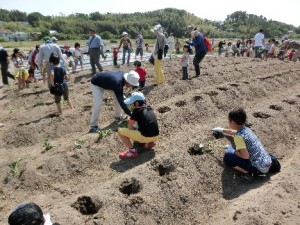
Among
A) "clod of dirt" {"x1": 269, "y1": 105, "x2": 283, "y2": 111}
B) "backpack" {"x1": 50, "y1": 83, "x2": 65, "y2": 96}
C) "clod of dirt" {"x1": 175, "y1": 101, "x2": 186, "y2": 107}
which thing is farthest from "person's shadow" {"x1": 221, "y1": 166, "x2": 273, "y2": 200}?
"backpack" {"x1": 50, "y1": 83, "x2": 65, "y2": 96}

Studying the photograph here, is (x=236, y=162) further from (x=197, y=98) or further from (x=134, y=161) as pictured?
(x=197, y=98)

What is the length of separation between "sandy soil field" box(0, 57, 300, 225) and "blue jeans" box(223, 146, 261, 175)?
220mm

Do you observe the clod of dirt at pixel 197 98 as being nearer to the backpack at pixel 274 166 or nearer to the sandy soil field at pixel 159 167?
the sandy soil field at pixel 159 167

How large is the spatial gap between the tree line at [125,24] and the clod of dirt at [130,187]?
3458cm

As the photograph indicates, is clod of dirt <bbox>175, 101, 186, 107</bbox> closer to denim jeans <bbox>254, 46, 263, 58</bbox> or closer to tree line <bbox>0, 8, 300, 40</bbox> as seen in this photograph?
denim jeans <bbox>254, 46, 263, 58</bbox>

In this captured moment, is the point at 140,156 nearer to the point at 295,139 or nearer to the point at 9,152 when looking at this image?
the point at 9,152

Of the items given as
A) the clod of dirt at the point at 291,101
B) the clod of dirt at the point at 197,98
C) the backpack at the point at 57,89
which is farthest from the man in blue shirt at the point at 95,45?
the clod of dirt at the point at 291,101

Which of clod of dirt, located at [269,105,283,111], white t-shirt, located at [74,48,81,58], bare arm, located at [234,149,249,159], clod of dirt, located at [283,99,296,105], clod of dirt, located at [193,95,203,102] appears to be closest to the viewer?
bare arm, located at [234,149,249,159]

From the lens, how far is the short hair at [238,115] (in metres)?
5.25

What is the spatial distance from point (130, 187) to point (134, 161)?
1036 mm

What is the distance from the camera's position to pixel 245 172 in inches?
231

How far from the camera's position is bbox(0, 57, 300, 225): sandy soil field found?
502 cm

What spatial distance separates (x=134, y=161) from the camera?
6508 mm

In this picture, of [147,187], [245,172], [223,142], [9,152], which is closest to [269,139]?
[223,142]
